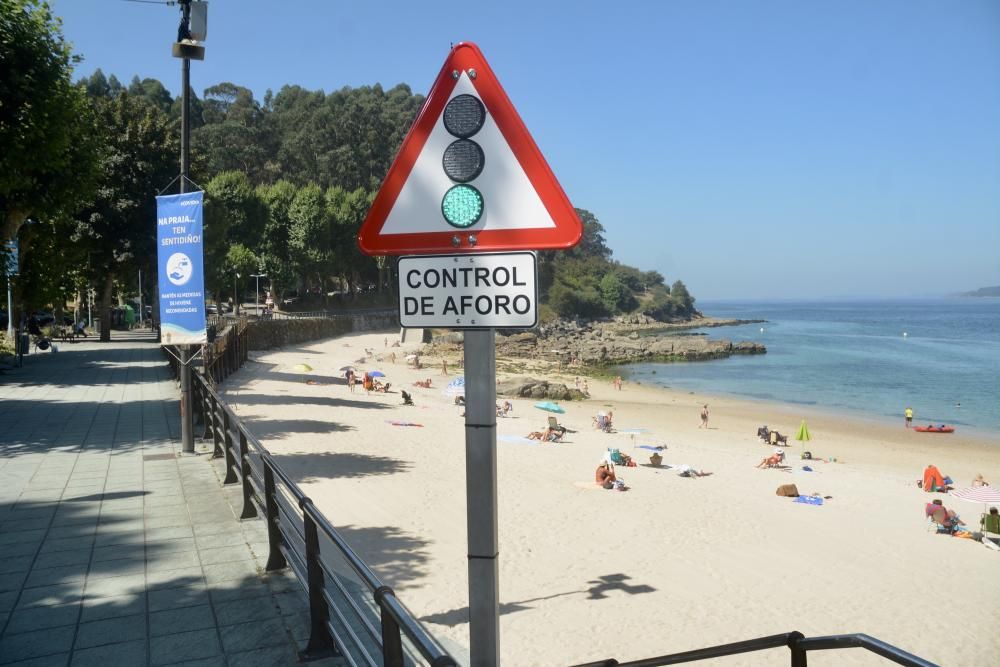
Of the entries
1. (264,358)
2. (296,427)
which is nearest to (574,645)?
(296,427)

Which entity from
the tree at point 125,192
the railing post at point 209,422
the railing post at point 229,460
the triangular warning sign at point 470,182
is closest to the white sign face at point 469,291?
the triangular warning sign at point 470,182

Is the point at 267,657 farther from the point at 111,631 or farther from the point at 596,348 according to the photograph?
the point at 596,348

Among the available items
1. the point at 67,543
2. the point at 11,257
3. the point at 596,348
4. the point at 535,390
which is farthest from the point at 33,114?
the point at 596,348

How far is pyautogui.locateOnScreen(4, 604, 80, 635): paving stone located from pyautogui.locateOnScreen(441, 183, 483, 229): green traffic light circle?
14.2ft

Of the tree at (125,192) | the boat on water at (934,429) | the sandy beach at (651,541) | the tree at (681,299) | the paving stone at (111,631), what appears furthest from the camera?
the tree at (681,299)

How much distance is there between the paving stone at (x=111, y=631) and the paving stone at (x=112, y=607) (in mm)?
75

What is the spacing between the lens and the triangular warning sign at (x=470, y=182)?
2047 mm

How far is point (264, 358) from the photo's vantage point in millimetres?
40594

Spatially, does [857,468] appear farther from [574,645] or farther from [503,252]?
[503,252]

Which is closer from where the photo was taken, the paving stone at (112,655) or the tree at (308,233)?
the paving stone at (112,655)

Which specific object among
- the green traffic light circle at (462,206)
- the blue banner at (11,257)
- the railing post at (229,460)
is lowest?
the railing post at (229,460)

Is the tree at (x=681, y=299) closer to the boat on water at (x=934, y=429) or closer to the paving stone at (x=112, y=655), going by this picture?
the boat on water at (x=934, y=429)

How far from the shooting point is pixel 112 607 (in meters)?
5.00

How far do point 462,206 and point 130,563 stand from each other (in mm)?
5227
